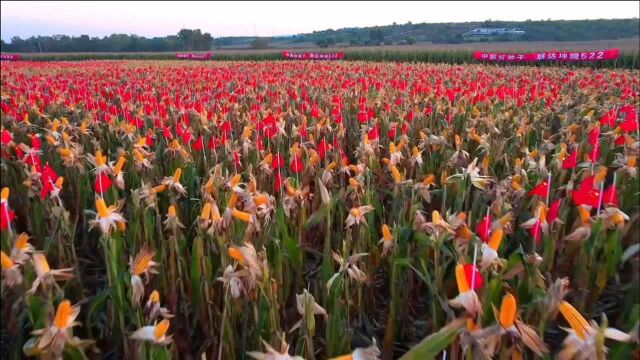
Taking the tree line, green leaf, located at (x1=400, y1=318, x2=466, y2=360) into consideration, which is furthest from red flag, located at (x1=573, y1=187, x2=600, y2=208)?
the tree line

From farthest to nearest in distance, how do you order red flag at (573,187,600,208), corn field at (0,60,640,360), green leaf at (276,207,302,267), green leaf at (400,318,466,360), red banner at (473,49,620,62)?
red banner at (473,49,620,62), green leaf at (276,207,302,267), red flag at (573,187,600,208), corn field at (0,60,640,360), green leaf at (400,318,466,360)

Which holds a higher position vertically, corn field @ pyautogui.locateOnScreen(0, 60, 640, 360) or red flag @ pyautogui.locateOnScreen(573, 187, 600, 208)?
red flag @ pyautogui.locateOnScreen(573, 187, 600, 208)

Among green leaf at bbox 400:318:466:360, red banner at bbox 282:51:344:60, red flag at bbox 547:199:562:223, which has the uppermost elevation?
red banner at bbox 282:51:344:60

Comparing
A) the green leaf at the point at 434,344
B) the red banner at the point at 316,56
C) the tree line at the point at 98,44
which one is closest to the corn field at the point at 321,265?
the green leaf at the point at 434,344

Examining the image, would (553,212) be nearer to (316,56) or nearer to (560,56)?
(560,56)

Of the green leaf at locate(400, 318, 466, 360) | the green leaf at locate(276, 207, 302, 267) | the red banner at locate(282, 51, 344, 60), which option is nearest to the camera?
the green leaf at locate(400, 318, 466, 360)

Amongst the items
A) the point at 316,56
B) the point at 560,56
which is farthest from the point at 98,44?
the point at 560,56

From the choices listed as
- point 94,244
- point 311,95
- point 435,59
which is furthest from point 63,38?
point 94,244

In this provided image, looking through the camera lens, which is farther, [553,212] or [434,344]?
[553,212]

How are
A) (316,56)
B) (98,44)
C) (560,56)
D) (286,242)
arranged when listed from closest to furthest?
(286,242), (560,56), (316,56), (98,44)

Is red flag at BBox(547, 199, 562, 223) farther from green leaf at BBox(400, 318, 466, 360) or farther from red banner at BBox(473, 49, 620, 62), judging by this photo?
red banner at BBox(473, 49, 620, 62)

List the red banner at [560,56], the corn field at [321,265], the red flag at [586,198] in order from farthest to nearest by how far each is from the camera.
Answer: the red banner at [560,56] → the red flag at [586,198] → the corn field at [321,265]

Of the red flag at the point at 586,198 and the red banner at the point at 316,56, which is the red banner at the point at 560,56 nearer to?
the red banner at the point at 316,56

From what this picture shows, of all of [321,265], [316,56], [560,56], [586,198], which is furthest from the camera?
[316,56]
